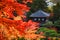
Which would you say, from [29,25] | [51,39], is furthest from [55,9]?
[29,25]

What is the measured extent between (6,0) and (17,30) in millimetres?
515

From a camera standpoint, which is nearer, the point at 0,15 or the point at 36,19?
the point at 0,15

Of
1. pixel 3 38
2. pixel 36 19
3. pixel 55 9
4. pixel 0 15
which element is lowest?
pixel 36 19

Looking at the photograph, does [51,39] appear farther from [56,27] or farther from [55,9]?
[55,9]

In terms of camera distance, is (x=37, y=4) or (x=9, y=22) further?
(x=37, y=4)

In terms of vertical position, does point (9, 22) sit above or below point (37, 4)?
above

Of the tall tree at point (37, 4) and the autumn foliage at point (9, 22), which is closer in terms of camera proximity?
the autumn foliage at point (9, 22)

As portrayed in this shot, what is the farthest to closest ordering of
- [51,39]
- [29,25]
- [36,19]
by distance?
[36,19] < [51,39] < [29,25]

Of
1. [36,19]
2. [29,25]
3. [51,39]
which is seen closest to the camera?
[29,25]

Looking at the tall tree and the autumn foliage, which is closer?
the autumn foliage

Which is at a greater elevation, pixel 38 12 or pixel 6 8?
pixel 6 8

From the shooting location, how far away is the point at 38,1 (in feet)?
108

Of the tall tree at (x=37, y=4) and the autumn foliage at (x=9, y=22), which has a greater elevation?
the autumn foliage at (x=9, y=22)

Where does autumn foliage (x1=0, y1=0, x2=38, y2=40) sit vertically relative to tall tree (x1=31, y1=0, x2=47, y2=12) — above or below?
above
